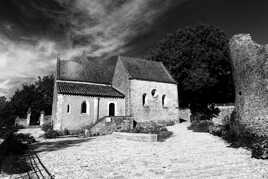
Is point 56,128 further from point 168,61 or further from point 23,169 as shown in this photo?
point 168,61

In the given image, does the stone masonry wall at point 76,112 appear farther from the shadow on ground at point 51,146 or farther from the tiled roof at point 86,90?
the shadow on ground at point 51,146

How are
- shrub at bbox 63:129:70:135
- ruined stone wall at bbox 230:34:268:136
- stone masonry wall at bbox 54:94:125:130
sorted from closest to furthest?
ruined stone wall at bbox 230:34:268:136, shrub at bbox 63:129:70:135, stone masonry wall at bbox 54:94:125:130

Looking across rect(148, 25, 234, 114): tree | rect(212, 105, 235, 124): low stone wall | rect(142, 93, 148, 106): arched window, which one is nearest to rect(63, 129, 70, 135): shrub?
rect(142, 93, 148, 106): arched window

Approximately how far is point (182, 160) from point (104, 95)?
16.2m

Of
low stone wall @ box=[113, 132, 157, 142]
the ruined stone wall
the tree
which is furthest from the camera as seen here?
the tree

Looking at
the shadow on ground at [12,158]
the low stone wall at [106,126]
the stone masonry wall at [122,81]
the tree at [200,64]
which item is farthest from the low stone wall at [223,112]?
the shadow on ground at [12,158]

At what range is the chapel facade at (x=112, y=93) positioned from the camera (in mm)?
21203

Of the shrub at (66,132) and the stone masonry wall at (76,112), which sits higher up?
the stone masonry wall at (76,112)

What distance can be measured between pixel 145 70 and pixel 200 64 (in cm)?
904

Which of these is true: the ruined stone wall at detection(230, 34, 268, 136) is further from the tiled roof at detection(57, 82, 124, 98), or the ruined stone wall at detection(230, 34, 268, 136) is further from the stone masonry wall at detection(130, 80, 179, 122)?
the tiled roof at detection(57, 82, 124, 98)

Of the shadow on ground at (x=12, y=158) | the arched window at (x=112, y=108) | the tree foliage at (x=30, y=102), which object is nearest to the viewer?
the shadow on ground at (x=12, y=158)

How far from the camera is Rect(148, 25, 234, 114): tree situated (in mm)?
29312

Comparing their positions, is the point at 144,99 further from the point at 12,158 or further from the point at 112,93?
the point at 12,158

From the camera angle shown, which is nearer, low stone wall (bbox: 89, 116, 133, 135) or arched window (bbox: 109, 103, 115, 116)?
low stone wall (bbox: 89, 116, 133, 135)
